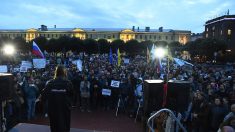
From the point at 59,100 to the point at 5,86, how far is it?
102 cm

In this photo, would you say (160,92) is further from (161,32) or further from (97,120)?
(161,32)

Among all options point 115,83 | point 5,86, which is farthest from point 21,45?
point 5,86

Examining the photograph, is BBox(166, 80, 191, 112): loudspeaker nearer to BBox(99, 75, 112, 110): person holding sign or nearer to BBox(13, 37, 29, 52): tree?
BBox(99, 75, 112, 110): person holding sign

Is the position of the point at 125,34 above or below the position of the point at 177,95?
above

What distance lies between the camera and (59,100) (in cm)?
727

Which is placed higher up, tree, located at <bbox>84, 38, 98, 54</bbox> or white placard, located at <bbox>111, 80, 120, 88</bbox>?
tree, located at <bbox>84, 38, 98, 54</bbox>

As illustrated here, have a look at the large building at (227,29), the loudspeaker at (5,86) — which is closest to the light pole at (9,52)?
the loudspeaker at (5,86)

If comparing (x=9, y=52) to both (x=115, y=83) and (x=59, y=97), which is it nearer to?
(x=115, y=83)

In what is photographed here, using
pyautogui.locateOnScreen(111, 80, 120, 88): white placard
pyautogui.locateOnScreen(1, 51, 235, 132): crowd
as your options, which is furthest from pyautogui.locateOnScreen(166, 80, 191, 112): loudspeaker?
pyautogui.locateOnScreen(111, 80, 120, 88): white placard

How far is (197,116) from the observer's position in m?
11.4

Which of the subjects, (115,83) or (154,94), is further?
(115,83)

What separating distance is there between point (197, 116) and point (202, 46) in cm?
7048

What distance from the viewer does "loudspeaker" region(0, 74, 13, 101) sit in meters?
7.10

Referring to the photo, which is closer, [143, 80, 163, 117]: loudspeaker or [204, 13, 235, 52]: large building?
[143, 80, 163, 117]: loudspeaker
